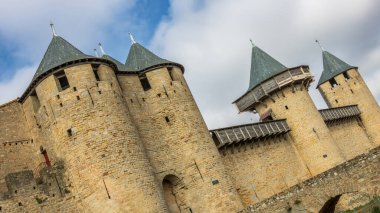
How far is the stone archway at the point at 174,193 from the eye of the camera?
63.8 feet

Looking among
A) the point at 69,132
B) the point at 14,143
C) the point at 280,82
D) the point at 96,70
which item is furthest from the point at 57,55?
the point at 280,82

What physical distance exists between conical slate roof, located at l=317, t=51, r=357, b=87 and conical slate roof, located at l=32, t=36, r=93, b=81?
25224 millimetres

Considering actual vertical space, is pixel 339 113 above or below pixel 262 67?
below

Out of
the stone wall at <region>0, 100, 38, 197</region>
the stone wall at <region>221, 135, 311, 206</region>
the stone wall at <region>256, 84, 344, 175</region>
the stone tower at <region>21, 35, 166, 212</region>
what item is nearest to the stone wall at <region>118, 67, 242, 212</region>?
the stone tower at <region>21, 35, 166, 212</region>

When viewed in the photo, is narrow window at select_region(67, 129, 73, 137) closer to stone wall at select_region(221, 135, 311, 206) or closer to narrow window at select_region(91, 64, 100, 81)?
narrow window at select_region(91, 64, 100, 81)

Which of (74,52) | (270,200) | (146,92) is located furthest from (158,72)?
(270,200)

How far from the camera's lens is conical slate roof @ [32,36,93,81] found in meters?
18.8

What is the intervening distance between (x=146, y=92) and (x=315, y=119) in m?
12.2

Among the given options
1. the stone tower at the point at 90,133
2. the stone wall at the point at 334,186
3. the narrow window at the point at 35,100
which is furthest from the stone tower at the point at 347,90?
the narrow window at the point at 35,100

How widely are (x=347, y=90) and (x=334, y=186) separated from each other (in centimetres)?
2456

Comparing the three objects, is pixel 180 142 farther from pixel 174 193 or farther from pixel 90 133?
pixel 90 133

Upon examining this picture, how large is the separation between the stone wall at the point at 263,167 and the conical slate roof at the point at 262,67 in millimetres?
4359

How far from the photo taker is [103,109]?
18.0m

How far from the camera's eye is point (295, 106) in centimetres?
2814
